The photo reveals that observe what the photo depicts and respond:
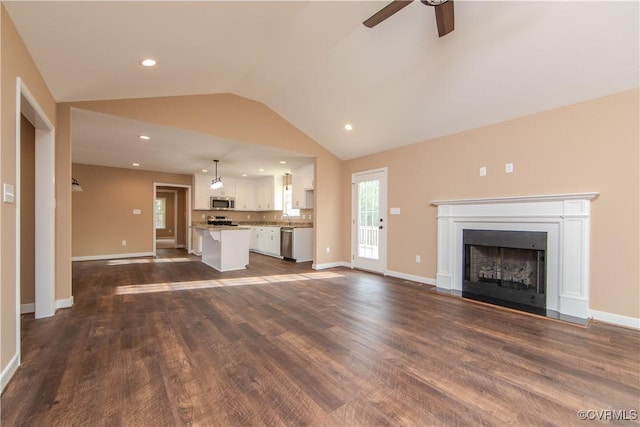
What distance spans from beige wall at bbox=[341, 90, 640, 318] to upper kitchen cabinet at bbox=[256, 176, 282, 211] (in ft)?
15.4

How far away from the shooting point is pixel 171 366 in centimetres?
201

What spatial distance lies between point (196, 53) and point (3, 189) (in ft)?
6.21

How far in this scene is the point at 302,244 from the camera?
269 inches

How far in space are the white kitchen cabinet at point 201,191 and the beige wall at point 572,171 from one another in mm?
6098

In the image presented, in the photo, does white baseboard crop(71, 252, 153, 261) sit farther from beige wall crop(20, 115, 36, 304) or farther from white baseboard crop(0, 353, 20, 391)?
white baseboard crop(0, 353, 20, 391)

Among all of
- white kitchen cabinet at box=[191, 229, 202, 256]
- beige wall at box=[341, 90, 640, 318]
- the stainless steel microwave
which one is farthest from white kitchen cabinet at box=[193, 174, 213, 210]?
beige wall at box=[341, 90, 640, 318]

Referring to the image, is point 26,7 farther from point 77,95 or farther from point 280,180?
point 280,180

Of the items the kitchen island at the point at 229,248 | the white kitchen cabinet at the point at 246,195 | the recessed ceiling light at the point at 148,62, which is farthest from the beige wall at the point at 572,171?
the white kitchen cabinet at the point at 246,195

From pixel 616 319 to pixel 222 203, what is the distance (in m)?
8.28

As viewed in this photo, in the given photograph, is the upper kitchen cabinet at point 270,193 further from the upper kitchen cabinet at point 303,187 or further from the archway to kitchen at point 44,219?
the archway to kitchen at point 44,219

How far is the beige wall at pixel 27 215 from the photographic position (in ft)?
10.2

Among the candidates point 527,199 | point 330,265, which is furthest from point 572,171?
point 330,265

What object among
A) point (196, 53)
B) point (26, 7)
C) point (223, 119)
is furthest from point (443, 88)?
point (26, 7)

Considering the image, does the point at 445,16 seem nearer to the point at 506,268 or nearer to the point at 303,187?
the point at 506,268
